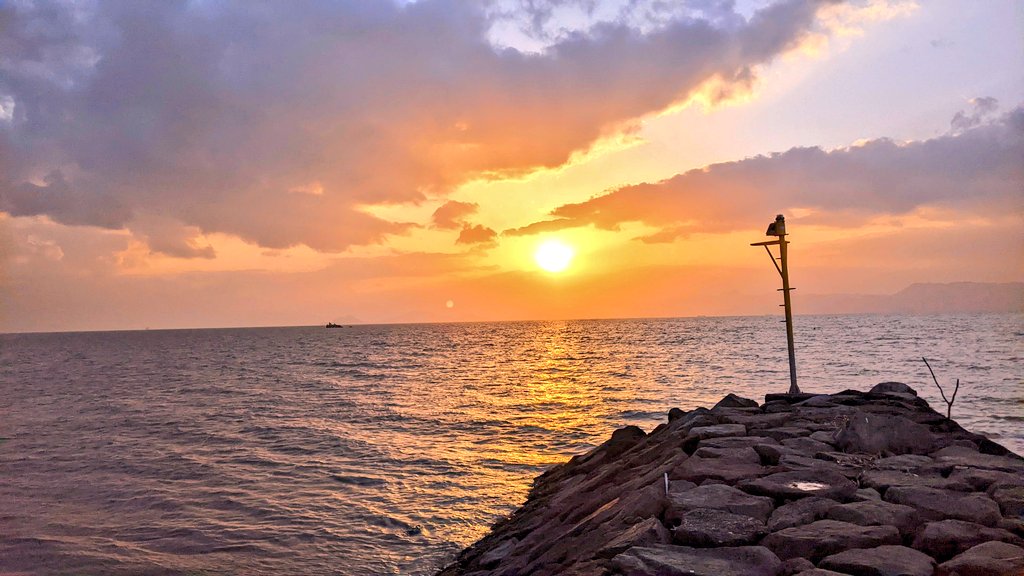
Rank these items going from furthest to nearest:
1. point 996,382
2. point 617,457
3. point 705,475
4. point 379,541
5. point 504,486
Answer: point 996,382
point 504,486
point 617,457
point 379,541
point 705,475

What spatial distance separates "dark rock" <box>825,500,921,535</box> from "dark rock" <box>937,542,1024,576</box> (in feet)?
2.42

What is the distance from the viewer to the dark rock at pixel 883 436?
29.5ft

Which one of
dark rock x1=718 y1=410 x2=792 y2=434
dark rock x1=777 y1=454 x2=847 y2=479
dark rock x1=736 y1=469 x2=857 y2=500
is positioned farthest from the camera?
dark rock x1=718 y1=410 x2=792 y2=434

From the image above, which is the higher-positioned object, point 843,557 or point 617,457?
point 843,557

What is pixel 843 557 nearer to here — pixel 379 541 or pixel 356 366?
pixel 379 541

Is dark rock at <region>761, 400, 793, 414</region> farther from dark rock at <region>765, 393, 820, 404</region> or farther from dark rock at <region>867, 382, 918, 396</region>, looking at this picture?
dark rock at <region>867, 382, 918, 396</region>

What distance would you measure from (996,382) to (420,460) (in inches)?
1228

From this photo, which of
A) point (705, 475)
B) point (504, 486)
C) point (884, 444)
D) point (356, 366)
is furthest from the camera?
point (356, 366)

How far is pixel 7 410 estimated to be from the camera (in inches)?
1403

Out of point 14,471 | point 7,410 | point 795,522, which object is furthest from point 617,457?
point 7,410

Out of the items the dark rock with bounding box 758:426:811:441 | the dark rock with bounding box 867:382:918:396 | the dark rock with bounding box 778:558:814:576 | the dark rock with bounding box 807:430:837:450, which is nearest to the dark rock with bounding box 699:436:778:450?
the dark rock with bounding box 758:426:811:441

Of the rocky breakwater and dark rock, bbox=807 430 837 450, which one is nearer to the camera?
the rocky breakwater

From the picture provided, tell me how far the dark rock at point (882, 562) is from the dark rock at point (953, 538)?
1.07 ft

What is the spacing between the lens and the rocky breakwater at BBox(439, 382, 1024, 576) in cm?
546
